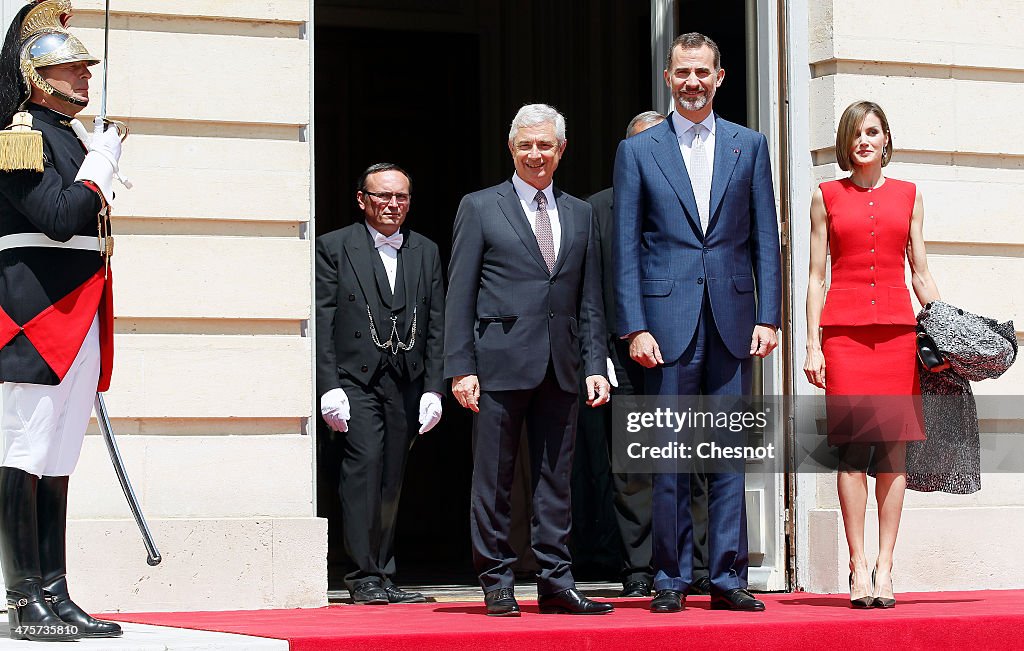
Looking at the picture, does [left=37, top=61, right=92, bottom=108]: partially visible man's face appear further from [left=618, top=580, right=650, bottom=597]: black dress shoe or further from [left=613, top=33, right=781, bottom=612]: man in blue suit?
[left=618, top=580, right=650, bottom=597]: black dress shoe

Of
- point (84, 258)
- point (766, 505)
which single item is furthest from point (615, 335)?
point (84, 258)

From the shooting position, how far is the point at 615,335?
286 inches

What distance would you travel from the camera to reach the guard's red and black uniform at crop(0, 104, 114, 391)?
519 centimetres

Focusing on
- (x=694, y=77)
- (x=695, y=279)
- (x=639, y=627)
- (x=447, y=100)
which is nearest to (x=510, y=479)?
(x=639, y=627)

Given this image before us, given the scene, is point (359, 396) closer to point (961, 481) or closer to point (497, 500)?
point (497, 500)

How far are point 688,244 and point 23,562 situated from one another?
2.59 m

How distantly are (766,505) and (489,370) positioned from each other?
1.99 metres

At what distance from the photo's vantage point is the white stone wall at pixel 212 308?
655cm

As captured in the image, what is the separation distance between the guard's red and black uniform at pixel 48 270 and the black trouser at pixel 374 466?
1.88 meters

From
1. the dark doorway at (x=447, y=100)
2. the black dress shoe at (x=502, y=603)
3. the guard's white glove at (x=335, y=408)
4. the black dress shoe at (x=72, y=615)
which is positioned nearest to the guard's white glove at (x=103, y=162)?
the black dress shoe at (x=72, y=615)

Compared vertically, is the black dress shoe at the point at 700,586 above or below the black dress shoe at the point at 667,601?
below

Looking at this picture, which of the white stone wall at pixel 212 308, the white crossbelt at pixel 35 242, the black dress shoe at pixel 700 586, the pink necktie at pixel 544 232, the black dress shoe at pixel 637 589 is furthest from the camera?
the black dress shoe at pixel 637 589

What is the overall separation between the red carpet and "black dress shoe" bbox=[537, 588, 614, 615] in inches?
2.0

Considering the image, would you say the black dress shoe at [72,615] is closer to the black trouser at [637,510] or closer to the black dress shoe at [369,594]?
the black dress shoe at [369,594]
